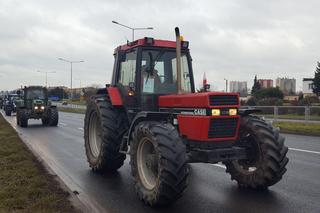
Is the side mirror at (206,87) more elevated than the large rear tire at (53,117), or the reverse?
the side mirror at (206,87)

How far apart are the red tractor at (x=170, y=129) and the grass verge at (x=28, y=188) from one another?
1237 millimetres

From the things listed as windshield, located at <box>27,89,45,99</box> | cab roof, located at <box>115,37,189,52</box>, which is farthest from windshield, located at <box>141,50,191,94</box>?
windshield, located at <box>27,89,45,99</box>

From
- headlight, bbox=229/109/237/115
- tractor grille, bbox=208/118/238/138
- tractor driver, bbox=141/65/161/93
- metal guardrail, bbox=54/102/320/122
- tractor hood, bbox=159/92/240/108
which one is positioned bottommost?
metal guardrail, bbox=54/102/320/122

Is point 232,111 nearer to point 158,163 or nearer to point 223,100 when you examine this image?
point 223,100

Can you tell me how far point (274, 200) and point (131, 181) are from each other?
294 centimetres

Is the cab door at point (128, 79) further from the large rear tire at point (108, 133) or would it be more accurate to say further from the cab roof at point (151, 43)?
the large rear tire at point (108, 133)

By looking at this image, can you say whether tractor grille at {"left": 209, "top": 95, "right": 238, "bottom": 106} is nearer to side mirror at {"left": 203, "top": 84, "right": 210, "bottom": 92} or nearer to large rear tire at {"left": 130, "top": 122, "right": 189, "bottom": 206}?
large rear tire at {"left": 130, "top": 122, "right": 189, "bottom": 206}

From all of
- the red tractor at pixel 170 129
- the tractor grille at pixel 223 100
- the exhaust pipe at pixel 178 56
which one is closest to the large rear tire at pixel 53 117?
the red tractor at pixel 170 129

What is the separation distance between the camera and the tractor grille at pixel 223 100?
6.95 m

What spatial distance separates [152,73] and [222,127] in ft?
6.63

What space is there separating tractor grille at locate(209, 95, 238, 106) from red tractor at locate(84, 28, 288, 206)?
0.05 ft

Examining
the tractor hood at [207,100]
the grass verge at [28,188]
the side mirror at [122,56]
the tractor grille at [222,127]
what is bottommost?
the grass verge at [28,188]

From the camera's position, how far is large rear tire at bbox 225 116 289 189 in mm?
7465

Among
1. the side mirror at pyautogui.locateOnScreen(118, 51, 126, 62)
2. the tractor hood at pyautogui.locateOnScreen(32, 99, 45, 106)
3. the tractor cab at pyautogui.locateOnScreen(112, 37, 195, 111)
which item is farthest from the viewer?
the tractor hood at pyautogui.locateOnScreen(32, 99, 45, 106)
